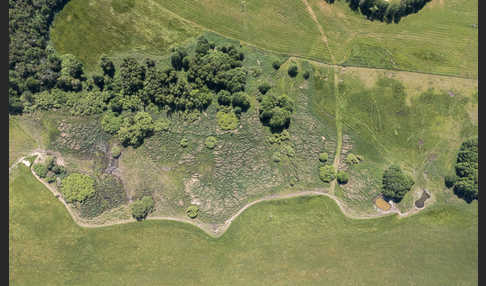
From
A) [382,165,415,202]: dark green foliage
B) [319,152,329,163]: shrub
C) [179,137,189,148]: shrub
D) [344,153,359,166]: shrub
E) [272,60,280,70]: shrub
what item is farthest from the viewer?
[344,153,359,166]: shrub

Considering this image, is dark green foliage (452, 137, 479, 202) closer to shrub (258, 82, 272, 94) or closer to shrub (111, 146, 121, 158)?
shrub (258, 82, 272, 94)

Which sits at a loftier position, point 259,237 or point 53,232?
point 259,237

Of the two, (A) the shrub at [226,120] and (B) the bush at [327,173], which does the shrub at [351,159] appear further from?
(A) the shrub at [226,120]

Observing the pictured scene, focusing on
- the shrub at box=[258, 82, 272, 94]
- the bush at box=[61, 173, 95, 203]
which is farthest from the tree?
the shrub at box=[258, 82, 272, 94]

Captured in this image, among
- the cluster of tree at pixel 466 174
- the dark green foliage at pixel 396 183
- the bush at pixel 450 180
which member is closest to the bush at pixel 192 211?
the dark green foliage at pixel 396 183

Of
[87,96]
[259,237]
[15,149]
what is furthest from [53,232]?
[259,237]

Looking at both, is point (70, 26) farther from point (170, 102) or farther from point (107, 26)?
point (170, 102)
